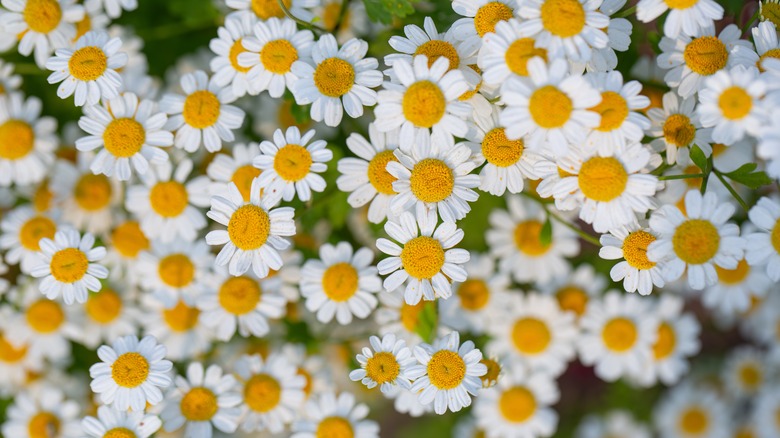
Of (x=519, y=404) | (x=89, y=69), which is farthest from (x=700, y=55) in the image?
(x=89, y=69)

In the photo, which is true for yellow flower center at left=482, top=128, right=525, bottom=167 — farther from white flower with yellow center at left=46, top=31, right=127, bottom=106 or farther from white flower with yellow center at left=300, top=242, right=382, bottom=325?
white flower with yellow center at left=46, top=31, right=127, bottom=106

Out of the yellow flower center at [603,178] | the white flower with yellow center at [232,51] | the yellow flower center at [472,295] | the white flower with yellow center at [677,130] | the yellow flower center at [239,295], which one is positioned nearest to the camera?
the yellow flower center at [603,178]

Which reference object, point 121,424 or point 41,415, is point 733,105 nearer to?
point 121,424

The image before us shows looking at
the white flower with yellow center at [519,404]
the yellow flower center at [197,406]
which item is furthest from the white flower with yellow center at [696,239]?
the yellow flower center at [197,406]

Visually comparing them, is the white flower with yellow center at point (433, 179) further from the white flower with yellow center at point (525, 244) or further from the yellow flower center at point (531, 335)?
the yellow flower center at point (531, 335)

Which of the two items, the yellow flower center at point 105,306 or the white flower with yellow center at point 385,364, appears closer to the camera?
the white flower with yellow center at point 385,364
